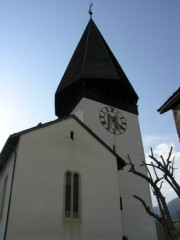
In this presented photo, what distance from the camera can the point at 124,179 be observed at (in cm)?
1753

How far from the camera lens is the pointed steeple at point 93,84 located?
21.0 meters

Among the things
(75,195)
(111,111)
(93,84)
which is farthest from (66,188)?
(93,84)

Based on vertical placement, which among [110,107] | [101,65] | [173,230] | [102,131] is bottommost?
[173,230]

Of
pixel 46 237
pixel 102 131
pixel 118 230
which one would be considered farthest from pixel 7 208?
pixel 102 131

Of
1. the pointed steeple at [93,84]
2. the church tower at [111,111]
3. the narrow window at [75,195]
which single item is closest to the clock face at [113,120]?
the church tower at [111,111]

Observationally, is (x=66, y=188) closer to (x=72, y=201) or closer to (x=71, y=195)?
(x=71, y=195)

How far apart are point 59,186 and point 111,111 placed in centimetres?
1016

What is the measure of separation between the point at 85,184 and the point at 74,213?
1.38 meters

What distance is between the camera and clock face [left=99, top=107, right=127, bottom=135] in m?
19.6

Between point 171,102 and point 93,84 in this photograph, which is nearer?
point 171,102

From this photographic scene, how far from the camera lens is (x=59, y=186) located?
1140cm

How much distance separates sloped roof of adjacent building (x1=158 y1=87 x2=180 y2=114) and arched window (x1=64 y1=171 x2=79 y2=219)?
512 centimetres

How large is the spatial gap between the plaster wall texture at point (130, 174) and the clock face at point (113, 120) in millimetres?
275

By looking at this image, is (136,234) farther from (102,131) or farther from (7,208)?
(7,208)
